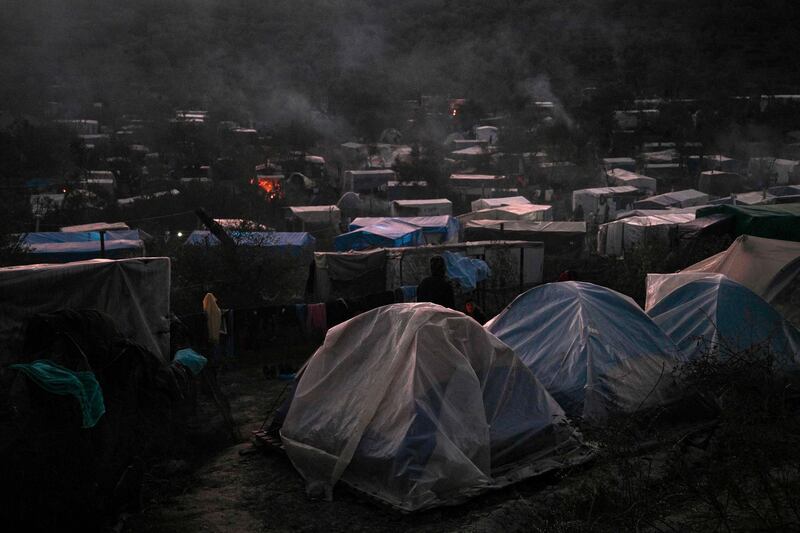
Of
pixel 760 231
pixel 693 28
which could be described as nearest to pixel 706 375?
pixel 760 231

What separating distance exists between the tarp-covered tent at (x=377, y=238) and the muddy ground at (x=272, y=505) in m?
11.0

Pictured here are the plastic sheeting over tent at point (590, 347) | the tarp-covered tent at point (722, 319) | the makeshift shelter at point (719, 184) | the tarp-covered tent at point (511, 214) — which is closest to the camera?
the plastic sheeting over tent at point (590, 347)

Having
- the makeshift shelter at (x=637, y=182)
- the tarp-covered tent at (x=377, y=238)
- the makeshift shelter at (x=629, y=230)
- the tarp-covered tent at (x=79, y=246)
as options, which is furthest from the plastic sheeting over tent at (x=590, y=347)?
the makeshift shelter at (x=637, y=182)

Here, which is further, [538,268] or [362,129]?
[362,129]

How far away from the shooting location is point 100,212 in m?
26.3

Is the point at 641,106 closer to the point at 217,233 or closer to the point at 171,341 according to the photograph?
the point at 217,233

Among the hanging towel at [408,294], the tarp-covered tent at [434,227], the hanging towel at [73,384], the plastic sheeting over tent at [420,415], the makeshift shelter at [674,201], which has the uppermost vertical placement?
the hanging towel at [73,384]

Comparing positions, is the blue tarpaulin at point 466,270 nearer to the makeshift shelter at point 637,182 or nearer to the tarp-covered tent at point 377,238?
the tarp-covered tent at point 377,238

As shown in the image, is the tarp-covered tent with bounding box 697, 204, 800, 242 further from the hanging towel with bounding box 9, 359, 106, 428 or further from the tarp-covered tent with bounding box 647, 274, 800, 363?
the hanging towel with bounding box 9, 359, 106, 428

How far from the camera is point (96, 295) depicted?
7.48 m

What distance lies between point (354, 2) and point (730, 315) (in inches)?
5057

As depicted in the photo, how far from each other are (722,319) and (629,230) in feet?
40.5

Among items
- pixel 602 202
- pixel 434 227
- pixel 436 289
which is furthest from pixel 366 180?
pixel 436 289

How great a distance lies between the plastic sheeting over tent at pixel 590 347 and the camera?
6637 mm
